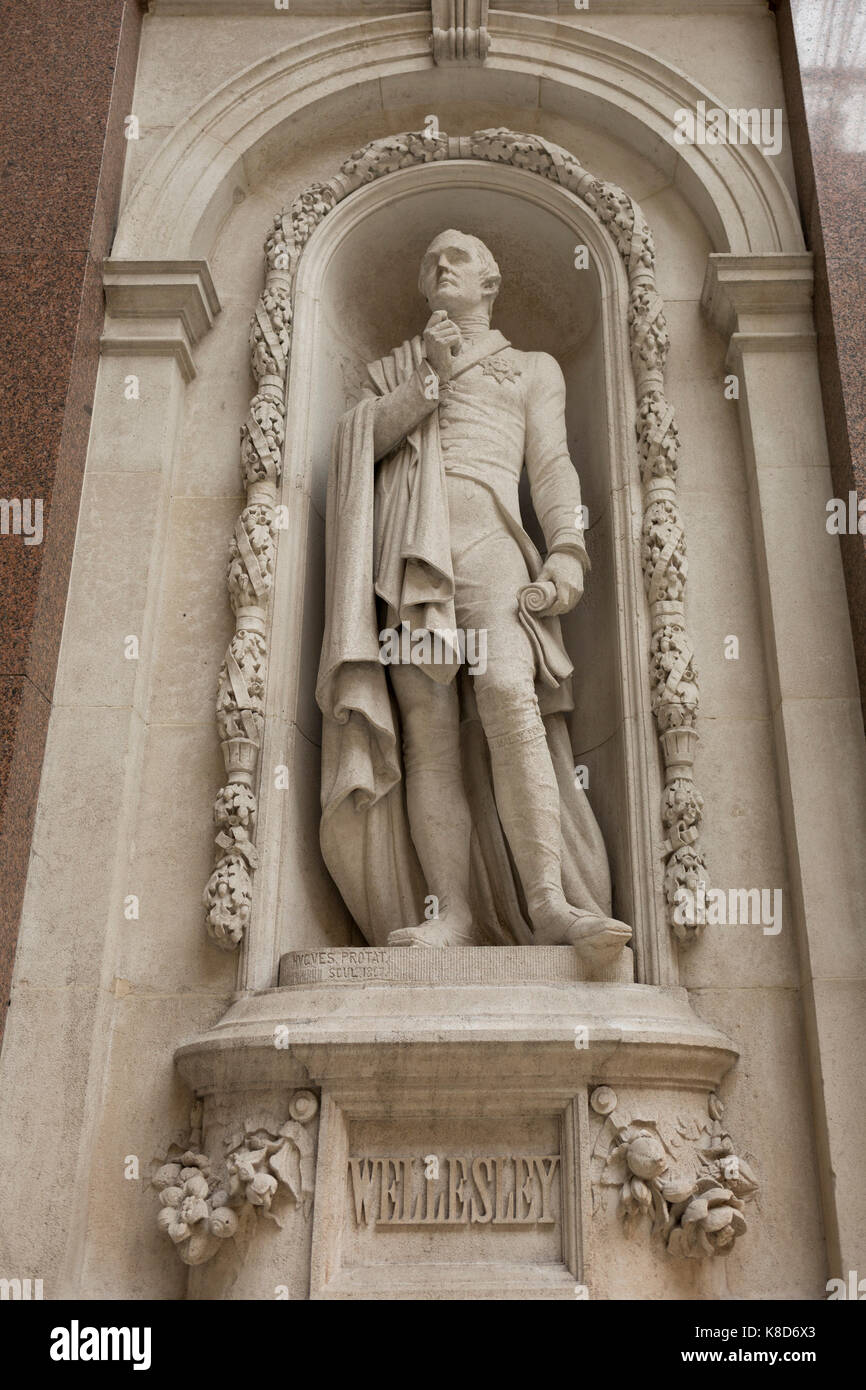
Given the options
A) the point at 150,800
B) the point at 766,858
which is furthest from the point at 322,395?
the point at 766,858

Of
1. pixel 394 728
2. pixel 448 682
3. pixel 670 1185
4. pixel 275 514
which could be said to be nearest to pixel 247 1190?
pixel 670 1185

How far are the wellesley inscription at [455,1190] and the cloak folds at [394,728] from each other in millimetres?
1182

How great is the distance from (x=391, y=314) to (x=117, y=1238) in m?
5.24

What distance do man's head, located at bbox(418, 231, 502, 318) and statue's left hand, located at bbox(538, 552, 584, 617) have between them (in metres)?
1.68

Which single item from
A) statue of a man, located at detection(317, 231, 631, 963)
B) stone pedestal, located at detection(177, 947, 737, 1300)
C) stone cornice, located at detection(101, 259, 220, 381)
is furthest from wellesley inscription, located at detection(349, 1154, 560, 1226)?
stone cornice, located at detection(101, 259, 220, 381)

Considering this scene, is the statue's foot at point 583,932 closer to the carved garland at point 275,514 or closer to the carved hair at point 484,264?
the carved garland at point 275,514

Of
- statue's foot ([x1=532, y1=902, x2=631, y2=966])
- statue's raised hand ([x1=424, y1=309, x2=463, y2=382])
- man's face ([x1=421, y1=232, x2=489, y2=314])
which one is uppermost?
man's face ([x1=421, y1=232, x2=489, y2=314])

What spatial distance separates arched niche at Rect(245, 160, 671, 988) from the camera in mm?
5305

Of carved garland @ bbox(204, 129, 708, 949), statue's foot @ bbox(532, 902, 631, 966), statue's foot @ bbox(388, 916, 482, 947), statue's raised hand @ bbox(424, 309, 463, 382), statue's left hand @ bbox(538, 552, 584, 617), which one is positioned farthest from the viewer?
statue's raised hand @ bbox(424, 309, 463, 382)

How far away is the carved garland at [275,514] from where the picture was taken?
515 cm

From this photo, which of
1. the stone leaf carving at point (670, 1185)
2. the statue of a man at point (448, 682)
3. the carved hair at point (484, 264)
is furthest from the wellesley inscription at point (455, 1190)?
the carved hair at point (484, 264)

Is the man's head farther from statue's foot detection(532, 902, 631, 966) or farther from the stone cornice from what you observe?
statue's foot detection(532, 902, 631, 966)
